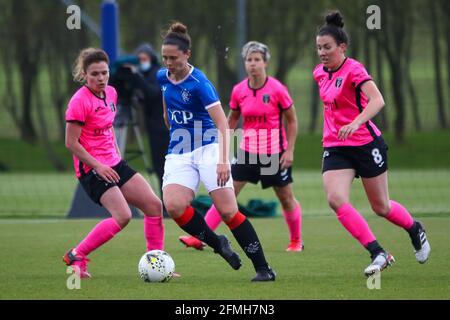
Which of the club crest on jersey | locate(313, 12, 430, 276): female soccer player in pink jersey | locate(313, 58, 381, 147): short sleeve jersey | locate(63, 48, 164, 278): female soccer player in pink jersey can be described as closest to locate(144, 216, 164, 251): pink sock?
A: locate(63, 48, 164, 278): female soccer player in pink jersey

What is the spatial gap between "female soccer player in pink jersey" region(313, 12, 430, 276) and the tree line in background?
9.59m

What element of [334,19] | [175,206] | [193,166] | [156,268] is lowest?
[156,268]

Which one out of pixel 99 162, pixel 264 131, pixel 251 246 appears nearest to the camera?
pixel 251 246

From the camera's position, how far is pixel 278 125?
A: 10.6 meters

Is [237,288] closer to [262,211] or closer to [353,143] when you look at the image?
[353,143]

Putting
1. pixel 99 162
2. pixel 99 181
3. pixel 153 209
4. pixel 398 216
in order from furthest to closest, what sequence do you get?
pixel 398 216 < pixel 153 209 < pixel 99 181 < pixel 99 162

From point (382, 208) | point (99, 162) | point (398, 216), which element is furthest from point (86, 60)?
point (398, 216)

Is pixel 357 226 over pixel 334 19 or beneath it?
beneath

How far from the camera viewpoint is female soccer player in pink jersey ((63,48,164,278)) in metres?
8.02

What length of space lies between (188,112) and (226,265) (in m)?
1.69

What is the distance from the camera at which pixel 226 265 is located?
8.91 meters

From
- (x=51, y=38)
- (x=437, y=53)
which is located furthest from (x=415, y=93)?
(x=51, y=38)

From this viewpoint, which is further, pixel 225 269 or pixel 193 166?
pixel 225 269

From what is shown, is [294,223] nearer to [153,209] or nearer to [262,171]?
[262,171]
